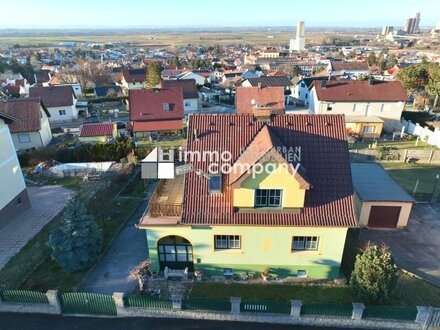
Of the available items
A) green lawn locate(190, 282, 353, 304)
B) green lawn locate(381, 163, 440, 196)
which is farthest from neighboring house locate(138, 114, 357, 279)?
green lawn locate(381, 163, 440, 196)

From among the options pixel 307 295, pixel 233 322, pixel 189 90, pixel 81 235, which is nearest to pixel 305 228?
pixel 307 295

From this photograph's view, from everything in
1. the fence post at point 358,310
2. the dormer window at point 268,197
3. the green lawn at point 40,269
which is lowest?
the green lawn at point 40,269

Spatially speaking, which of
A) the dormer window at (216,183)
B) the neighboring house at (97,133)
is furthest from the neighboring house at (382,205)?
the neighboring house at (97,133)

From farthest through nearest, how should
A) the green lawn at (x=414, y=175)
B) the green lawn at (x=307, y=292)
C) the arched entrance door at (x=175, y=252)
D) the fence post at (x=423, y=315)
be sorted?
1. the green lawn at (x=414, y=175)
2. the arched entrance door at (x=175, y=252)
3. the green lawn at (x=307, y=292)
4. the fence post at (x=423, y=315)

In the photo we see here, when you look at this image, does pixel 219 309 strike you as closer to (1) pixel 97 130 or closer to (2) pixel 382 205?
(2) pixel 382 205

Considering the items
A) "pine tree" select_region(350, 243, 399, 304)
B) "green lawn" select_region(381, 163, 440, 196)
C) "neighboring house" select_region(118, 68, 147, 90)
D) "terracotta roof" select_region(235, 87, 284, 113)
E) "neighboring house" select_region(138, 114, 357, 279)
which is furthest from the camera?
"neighboring house" select_region(118, 68, 147, 90)

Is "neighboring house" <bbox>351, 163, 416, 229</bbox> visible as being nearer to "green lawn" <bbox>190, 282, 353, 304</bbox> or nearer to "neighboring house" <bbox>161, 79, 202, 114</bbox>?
"green lawn" <bbox>190, 282, 353, 304</bbox>

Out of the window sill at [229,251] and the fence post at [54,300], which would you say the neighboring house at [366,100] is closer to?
the window sill at [229,251]
